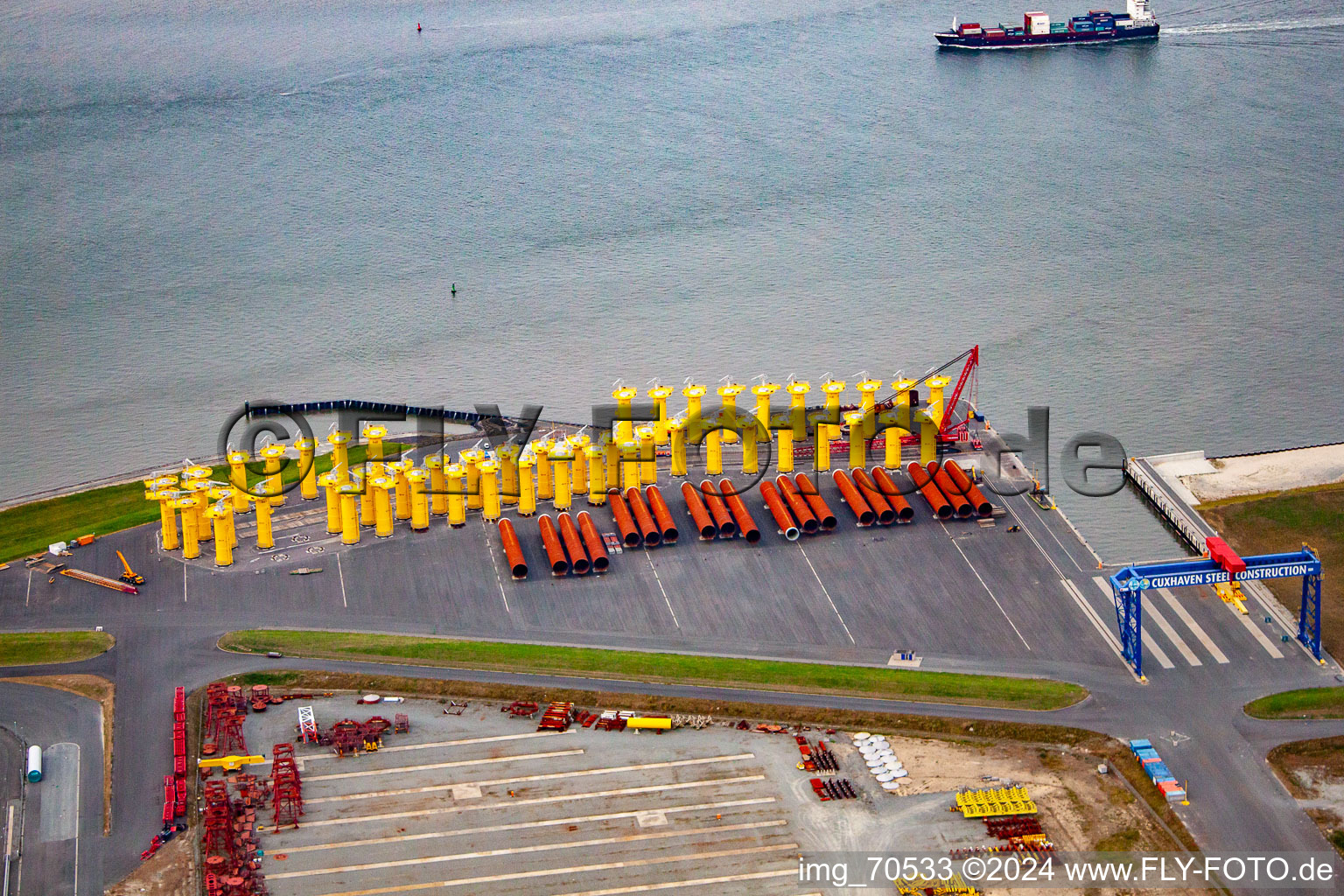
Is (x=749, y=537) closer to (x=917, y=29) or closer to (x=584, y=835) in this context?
(x=584, y=835)

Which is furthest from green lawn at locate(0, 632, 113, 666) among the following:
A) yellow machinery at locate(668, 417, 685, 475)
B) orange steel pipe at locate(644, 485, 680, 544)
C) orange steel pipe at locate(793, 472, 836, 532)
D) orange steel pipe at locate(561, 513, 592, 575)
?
orange steel pipe at locate(793, 472, 836, 532)

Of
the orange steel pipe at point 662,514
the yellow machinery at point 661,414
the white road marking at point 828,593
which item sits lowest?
the white road marking at point 828,593

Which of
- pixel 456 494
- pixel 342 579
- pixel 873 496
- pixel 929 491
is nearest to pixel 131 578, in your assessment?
pixel 342 579

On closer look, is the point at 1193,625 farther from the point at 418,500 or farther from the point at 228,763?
the point at 228,763

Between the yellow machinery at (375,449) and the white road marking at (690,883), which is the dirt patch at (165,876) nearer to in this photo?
the white road marking at (690,883)

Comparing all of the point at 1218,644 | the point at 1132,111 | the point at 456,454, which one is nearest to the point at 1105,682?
the point at 1218,644

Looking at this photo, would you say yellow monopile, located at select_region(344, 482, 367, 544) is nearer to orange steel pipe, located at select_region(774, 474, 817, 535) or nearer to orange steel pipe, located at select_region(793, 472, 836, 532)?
orange steel pipe, located at select_region(774, 474, 817, 535)

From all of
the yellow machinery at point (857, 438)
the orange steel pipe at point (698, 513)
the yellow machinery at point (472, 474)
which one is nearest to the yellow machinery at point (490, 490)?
the yellow machinery at point (472, 474)
